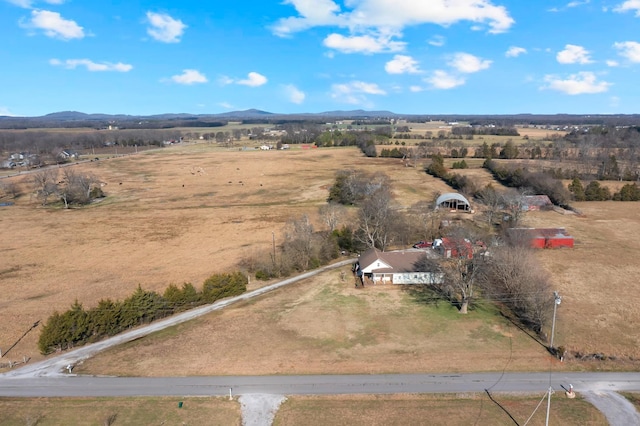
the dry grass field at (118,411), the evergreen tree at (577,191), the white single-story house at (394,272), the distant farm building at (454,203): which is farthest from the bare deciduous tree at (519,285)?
the evergreen tree at (577,191)

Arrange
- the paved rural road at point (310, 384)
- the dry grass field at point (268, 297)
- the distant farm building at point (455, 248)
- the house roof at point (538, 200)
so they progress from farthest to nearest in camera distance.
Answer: the house roof at point (538, 200) < the distant farm building at point (455, 248) < the dry grass field at point (268, 297) < the paved rural road at point (310, 384)

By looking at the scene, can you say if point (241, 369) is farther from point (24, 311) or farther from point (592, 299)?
point (592, 299)

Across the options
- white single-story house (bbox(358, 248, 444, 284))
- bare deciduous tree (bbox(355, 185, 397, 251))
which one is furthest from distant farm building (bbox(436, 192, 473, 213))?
white single-story house (bbox(358, 248, 444, 284))

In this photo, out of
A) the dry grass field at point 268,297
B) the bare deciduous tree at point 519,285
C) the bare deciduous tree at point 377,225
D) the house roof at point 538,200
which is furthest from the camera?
the house roof at point 538,200

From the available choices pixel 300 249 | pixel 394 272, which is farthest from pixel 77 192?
pixel 394 272

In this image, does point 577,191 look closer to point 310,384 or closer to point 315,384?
point 315,384

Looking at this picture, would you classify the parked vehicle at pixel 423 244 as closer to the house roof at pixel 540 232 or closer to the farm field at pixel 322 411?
the house roof at pixel 540 232

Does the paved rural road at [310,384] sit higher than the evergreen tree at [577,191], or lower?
lower
